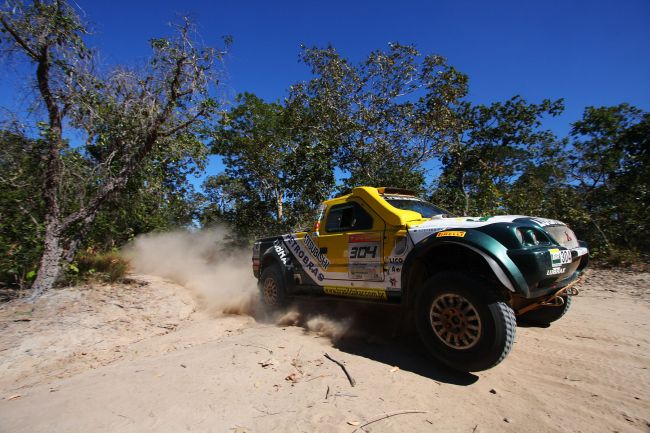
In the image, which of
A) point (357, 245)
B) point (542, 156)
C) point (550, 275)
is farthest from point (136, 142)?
point (542, 156)

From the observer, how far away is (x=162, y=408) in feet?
10.5

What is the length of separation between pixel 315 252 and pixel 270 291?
5.08 ft

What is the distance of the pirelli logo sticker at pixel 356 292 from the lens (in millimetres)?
4469

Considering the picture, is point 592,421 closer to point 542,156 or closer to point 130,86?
point 130,86

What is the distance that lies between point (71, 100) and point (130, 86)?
1.23 metres

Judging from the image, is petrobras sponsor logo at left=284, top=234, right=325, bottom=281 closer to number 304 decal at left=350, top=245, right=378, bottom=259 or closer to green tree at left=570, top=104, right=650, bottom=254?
number 304 decal at left=350, top=245, right=378, bottom=259

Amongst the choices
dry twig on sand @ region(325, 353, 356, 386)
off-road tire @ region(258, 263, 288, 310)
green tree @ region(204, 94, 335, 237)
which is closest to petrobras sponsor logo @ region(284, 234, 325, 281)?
off-road tire @ region(258, 263, 288, 310)

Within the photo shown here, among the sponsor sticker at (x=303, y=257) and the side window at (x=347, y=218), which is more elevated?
the side window at (x=347, y=218)

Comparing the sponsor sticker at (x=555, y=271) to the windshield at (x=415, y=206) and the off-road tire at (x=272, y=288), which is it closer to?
the windshield at (x=415, y=206)

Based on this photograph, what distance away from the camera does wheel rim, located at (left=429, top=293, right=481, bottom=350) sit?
3.38m

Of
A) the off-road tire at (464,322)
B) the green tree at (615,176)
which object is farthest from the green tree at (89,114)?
the green tree at (615,176)

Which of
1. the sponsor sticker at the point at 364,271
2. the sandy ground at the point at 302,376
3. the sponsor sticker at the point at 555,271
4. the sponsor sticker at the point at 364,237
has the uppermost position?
the sponsor sticker at the point at 364,237

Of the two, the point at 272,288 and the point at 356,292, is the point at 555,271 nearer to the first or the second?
the point at 356,292

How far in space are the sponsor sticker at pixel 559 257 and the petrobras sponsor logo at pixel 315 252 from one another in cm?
291
